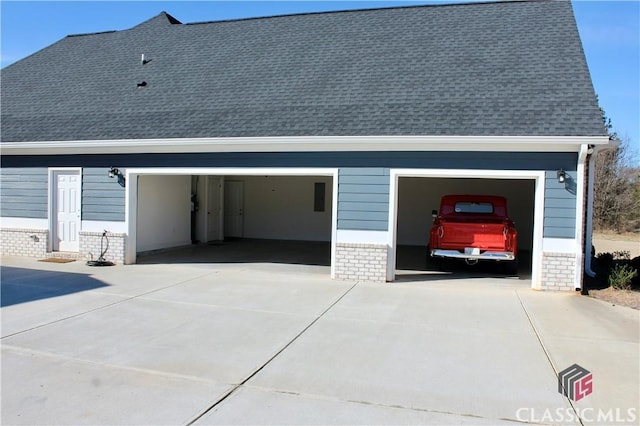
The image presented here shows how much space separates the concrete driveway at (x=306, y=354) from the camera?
12.7ft

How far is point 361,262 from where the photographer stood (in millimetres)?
9516

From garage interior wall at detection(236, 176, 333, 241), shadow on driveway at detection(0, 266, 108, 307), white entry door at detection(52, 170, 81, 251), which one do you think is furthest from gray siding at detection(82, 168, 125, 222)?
garage interior wall at detection(236, 176, 333, 241)

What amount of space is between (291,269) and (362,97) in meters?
4.37

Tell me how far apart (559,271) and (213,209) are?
11707mm

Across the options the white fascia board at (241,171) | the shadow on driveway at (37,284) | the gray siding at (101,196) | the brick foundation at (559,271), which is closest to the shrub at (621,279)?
the brick foundation at (559,271)

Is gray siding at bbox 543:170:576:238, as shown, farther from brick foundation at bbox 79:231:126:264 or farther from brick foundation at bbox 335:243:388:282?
brick foundation at bbox 79:231:126:264

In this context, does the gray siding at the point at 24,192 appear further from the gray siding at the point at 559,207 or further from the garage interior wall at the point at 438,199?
the gray siding at the point at 559,207

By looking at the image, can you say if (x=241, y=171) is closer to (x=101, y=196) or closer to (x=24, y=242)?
(x=101, y=196)

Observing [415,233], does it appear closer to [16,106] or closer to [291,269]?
[291,269]

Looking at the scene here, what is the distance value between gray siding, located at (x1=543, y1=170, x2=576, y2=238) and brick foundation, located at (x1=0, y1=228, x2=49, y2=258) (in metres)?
11.9

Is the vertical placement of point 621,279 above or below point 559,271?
below

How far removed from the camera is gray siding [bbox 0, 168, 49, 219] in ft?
39.5

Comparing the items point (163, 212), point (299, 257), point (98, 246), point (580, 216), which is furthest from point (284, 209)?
point (580, 216)

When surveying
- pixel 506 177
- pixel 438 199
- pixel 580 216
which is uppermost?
pixel 506 177
